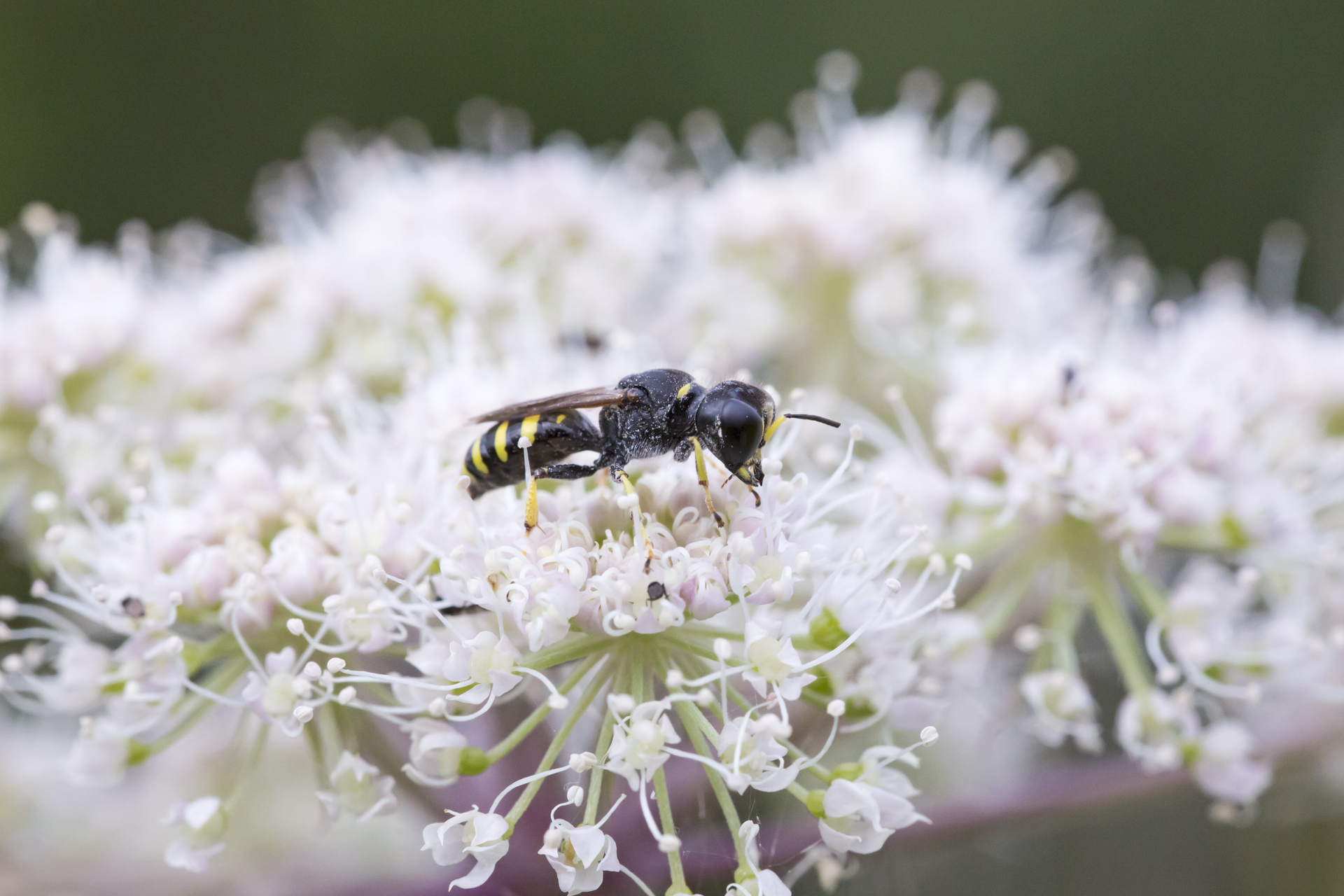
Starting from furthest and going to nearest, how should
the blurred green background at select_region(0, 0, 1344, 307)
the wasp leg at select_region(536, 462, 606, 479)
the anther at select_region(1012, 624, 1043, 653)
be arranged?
the blurred green background at select_region(0, 0, 1344, 307), the anther at select_region(1012, 624, 1043, 653), the wasp leg at select_region(536, 462, 606, 479)

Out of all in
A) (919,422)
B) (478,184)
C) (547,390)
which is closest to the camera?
(547,390)

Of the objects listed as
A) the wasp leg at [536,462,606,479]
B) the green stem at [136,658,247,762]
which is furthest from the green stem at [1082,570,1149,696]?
the green stem at [136,658,247,762]

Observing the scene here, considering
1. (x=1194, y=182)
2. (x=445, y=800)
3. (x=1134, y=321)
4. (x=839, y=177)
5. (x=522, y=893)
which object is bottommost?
(x=522, y=893)

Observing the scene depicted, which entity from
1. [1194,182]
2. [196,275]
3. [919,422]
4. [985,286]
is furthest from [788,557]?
[1194,182]

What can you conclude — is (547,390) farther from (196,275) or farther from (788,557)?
(196,275)

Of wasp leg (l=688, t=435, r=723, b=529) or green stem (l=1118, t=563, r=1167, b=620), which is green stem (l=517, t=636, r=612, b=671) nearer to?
wasp leg (l=688, t=435, r=723, b=529)

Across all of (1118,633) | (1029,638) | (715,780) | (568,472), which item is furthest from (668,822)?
(1118,633)

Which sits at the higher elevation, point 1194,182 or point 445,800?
point 1194,182

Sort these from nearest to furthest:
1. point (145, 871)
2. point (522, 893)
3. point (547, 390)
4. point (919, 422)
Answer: point (522, 893)
point (547, 390)
point (145, 871)
point (919, 422)
